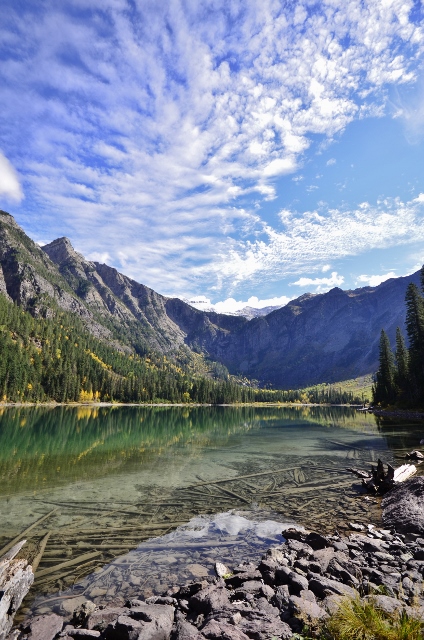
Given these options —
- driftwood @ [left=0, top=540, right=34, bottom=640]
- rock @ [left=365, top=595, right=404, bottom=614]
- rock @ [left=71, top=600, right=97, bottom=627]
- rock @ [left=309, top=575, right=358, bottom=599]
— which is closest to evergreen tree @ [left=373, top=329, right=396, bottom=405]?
rock @ [left=309, top=575, right=358, bottom=599]

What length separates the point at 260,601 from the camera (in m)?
8.27

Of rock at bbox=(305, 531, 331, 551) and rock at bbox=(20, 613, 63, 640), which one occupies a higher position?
rock at bbox=(20, 613, 63, 640)

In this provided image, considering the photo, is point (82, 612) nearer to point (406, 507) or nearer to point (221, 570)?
point (221, 570)

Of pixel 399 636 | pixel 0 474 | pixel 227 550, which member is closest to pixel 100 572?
pixel 227 550

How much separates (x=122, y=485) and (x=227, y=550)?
12.8 meters

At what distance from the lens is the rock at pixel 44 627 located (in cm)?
742

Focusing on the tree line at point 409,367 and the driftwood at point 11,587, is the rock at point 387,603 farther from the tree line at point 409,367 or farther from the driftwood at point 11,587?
the tree line at point 409,367

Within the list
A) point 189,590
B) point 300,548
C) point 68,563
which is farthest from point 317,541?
point 68,563

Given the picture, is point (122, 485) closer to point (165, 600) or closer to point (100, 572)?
point (100, 572)

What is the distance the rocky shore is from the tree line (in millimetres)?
67943

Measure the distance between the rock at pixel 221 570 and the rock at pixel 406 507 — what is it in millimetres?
8892

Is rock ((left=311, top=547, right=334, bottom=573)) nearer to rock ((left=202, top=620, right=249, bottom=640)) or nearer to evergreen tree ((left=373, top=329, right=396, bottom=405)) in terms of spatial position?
rock ((left=202, top=620, right=249, bottom=640))

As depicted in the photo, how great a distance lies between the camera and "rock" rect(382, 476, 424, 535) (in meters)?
14.5

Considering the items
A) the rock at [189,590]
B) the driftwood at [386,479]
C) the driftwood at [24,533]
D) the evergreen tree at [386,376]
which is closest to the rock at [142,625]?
the rock at [189,590]
